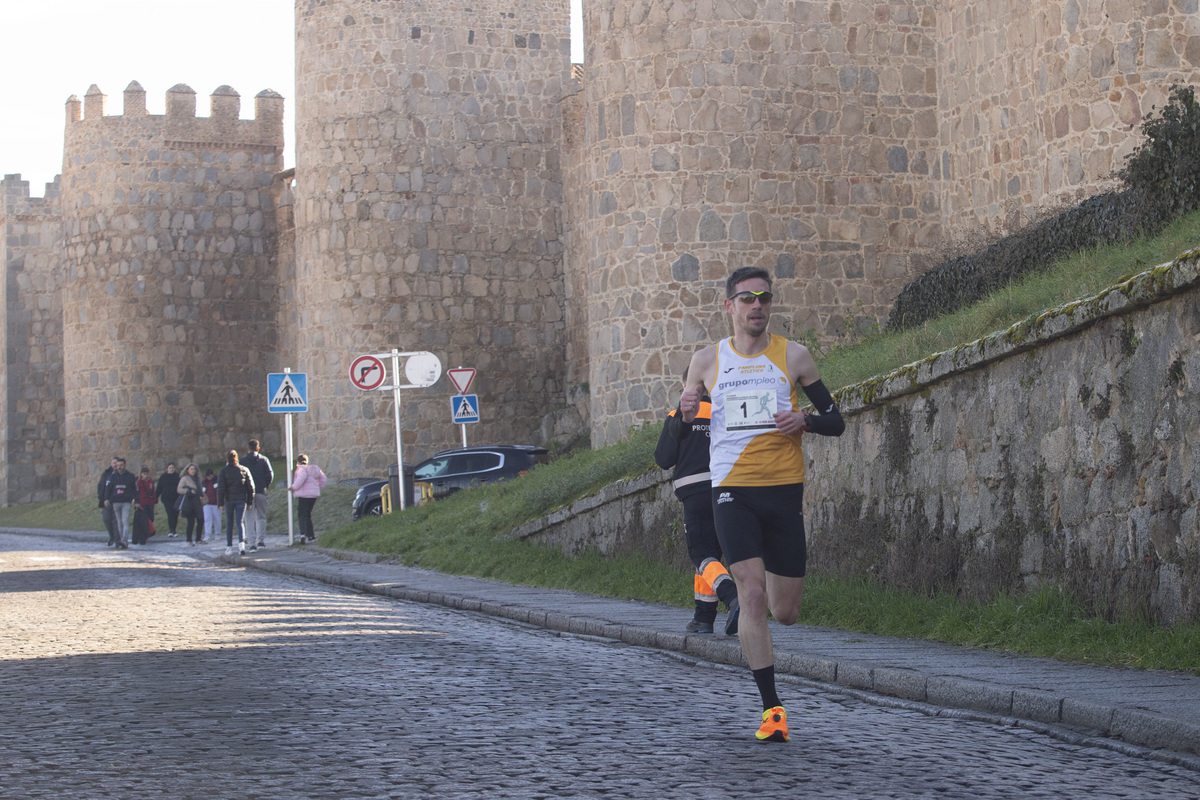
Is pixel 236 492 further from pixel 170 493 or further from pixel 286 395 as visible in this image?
pixel 170 493

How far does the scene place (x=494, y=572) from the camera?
59.3ft

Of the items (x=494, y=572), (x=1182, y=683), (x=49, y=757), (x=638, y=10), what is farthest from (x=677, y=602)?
(x=638, y=10)

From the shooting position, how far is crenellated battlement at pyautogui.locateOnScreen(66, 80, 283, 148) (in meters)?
42.0

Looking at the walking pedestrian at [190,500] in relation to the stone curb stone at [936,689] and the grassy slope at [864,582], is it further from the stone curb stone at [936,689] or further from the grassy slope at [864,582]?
the stone curb stone at [936,689]

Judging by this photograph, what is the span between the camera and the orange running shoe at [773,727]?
6668mm

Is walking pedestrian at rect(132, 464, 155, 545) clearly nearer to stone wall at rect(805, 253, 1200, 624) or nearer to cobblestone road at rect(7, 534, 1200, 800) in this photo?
cobblestone road at rect(7, 534, 1200, 800)

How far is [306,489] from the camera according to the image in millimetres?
25516

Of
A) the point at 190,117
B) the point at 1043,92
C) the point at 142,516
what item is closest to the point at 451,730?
the point at 1043,92

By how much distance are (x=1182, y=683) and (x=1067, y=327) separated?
2.82m

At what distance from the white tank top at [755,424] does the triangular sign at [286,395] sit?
18.9 metres

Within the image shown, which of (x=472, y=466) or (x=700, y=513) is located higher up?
(x=472, y=466)

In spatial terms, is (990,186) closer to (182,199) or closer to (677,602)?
(677,602)

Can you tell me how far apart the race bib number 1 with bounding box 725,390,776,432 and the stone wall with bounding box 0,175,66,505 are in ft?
149

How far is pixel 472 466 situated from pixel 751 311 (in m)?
22.0
